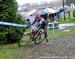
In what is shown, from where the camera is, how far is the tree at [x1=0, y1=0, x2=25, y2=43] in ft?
44.4

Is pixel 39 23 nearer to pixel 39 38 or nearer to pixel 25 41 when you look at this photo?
pixel 39 38

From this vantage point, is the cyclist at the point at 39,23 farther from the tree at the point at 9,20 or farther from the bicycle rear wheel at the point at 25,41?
the tree at the point at 9,20

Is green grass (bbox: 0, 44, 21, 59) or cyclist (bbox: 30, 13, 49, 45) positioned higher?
cyclist (bbox: 30, 13, 49, 45)

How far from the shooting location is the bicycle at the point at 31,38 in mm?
13336

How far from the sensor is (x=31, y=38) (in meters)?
13.5

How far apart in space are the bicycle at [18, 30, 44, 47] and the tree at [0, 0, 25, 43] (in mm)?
655

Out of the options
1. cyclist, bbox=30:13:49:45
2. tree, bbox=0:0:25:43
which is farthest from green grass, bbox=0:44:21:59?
cyclist, bbox=30:13:49:45

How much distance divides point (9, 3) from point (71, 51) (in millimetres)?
4375

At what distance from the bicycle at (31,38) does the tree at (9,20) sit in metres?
0.66

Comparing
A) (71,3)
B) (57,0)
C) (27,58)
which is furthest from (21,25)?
(71,3)

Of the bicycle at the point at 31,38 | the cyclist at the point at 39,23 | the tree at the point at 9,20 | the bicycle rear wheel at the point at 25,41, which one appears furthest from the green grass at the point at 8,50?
the cyclist at the point at 39,23

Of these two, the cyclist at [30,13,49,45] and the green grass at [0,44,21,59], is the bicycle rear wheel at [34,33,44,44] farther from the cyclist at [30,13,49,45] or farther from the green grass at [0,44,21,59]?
the green grass at [0,44,21,59]

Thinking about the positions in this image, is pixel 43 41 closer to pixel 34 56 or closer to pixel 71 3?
pixel 34 56

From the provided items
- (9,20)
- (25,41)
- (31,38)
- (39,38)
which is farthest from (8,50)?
(9,20)
